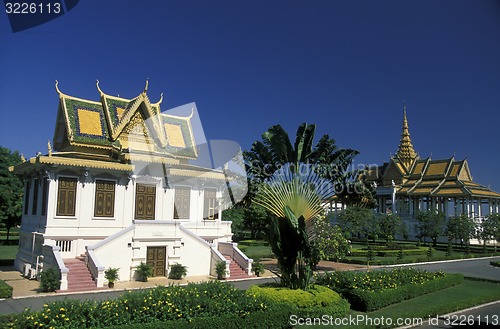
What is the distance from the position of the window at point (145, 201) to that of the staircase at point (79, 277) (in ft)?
13.4

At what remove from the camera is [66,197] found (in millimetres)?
20766

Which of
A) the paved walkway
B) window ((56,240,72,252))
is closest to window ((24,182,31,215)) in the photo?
the paved walkway

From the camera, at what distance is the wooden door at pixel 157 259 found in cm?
2100

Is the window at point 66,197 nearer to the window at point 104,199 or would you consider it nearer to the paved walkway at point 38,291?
the window at point 104,199

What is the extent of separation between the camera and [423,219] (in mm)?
47750

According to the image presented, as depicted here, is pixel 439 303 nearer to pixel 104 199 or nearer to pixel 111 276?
pixel 111 276

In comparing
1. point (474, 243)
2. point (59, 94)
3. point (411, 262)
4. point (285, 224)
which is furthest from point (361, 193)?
point (474, 243)

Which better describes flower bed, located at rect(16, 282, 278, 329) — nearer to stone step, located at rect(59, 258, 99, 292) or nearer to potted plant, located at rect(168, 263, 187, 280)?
stone step, located at rect(59, 258, 99, 292)

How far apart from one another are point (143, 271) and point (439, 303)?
498 inches

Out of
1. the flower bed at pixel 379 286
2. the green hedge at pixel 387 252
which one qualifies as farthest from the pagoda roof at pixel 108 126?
the green hedge at pixel 387 252

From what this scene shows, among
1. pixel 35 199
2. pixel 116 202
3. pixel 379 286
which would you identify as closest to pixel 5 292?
pixel 116 202

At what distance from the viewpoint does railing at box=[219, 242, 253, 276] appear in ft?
75.4

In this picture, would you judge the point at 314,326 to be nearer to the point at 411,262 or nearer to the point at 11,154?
Answer: the point at 411,262

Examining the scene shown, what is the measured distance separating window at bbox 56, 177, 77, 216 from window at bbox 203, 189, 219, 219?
7.48 meters
